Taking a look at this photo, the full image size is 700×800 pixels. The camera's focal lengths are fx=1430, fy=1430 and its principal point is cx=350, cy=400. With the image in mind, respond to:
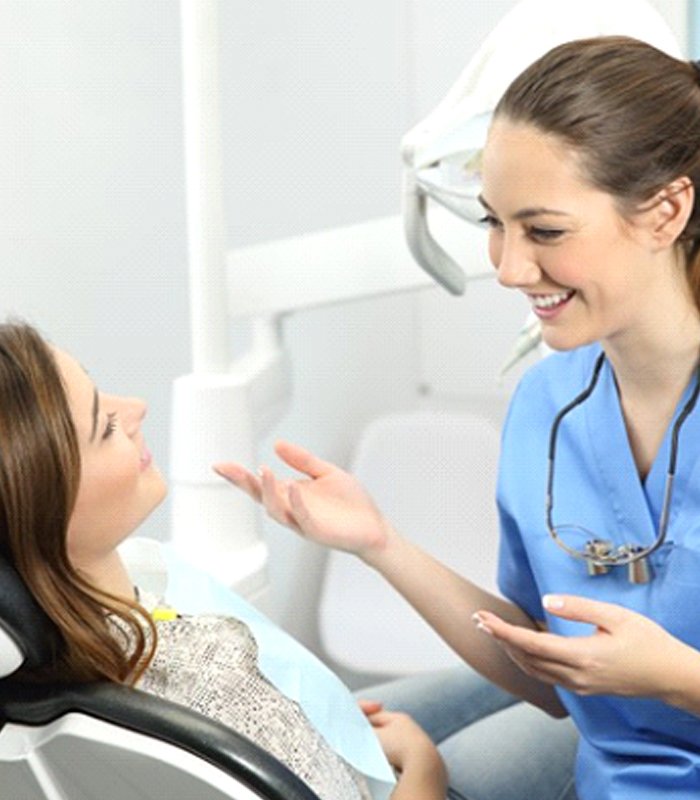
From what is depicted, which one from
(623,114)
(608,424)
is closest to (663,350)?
(608,424)

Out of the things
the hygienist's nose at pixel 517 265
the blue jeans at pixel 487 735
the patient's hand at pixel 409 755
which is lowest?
the blue jeans at pixel 487 735

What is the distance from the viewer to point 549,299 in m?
1.21

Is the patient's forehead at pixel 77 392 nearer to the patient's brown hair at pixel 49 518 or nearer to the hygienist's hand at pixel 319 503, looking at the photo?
the patient's brown hair at pixel 49 518

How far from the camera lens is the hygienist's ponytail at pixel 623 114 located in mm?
1163

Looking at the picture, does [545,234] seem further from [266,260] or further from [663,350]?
[266,260]

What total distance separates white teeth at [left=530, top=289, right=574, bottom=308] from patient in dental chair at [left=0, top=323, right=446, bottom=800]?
1.16 feet

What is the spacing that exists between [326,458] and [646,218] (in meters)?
1.44

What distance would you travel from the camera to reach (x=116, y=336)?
2.10 m

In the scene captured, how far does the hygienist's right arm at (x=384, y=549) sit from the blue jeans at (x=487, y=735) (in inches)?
1.4

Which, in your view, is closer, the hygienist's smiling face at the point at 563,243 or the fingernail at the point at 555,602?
the fingernail at the point at 555,602

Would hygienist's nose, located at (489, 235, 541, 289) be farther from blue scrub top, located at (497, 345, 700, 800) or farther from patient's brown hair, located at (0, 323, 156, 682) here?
patient's brown hair, located at (0, 323, 156, 682)

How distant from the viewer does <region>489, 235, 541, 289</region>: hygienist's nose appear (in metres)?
1.19

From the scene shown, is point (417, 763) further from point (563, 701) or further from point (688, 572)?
point (688, 572)

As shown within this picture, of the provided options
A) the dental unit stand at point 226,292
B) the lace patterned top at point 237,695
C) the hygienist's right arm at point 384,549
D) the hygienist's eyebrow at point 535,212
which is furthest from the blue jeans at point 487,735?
the hygienist's eyebrow at point 535,212
